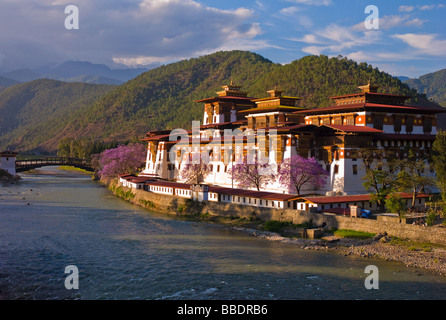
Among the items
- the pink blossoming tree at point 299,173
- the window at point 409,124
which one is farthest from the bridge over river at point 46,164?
the window at point 409,124

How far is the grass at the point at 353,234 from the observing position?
166 feet

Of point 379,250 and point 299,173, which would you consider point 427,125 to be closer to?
point 299,173

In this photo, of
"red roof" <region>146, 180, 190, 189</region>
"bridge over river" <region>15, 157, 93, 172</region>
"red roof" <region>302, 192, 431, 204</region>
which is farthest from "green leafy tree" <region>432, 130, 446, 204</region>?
"bridge over river" <region>15, 157, 93, 172</region>

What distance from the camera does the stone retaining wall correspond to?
47.9 meters

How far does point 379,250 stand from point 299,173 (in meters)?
26.6

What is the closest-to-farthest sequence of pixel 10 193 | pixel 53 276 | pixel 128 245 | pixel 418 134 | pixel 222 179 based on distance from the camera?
pixel 53 276
pixel 128 245
pixel 418 134
pixel 222 179
pixel 10 193

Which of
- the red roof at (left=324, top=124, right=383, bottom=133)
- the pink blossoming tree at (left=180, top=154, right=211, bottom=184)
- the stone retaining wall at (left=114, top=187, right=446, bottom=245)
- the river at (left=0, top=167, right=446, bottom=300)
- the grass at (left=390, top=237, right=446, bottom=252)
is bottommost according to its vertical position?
the river at (left=0, top=167, right=446, bottom=300)

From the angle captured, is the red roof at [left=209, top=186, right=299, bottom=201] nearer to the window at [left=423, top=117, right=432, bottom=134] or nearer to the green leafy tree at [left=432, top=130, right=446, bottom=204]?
the green leafy tree at [left=432, top=130, right=446, bottom=204]

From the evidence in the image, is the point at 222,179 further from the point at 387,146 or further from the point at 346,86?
the point at 346,86

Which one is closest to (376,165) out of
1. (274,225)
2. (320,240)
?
(274,225)

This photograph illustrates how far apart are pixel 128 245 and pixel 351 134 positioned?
3801cm

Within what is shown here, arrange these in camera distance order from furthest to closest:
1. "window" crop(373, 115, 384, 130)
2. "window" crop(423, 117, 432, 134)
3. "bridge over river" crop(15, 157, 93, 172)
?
1. "bridge over river" crop(15, 157, 93, 172)
2. "window" crop(423, 117, 432, 134)
3. "window" crop(373, 115, 384, 130)

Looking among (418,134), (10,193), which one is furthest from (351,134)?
(10,193)
